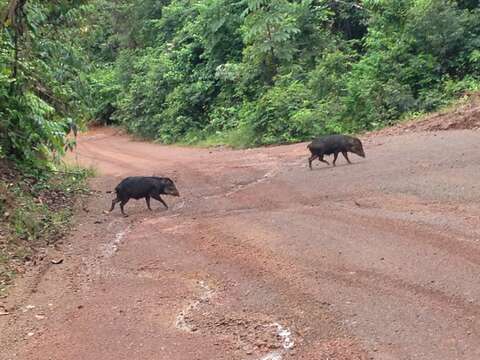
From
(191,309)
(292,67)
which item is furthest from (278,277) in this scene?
A: (292,67)

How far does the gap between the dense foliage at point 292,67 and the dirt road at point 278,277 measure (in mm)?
8928

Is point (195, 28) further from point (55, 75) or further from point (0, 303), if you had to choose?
point (0, 303)

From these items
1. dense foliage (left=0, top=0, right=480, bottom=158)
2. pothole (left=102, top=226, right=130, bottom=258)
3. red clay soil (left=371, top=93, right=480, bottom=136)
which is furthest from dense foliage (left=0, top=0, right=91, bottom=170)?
red clay soil (left=371, top=93, right=480, bottom=136)

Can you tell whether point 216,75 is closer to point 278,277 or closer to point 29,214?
point 29,214

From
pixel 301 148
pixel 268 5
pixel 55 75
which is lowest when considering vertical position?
pixel 301 148

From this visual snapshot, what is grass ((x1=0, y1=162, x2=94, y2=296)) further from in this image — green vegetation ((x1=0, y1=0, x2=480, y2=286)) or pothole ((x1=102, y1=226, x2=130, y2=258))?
pothole ((x1=102, y1=226, x2=130, y2=258))

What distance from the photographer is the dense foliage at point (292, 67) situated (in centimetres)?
2038

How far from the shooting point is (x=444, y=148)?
13.6 meters

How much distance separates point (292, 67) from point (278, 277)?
1889 centimetres

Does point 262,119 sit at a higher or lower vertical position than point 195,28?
lower

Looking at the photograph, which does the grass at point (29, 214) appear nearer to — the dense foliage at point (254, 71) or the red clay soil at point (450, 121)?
the dense foliage at point (254, 71)

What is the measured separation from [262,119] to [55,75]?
874 cm

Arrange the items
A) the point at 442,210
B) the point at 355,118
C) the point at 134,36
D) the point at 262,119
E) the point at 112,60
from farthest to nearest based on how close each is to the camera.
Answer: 1. the point at 112,60
2. the point at 134,36
3. the point at 262,119
4. the point at 355,118
5. the point at 442,210

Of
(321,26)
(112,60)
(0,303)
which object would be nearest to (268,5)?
(321,26)
